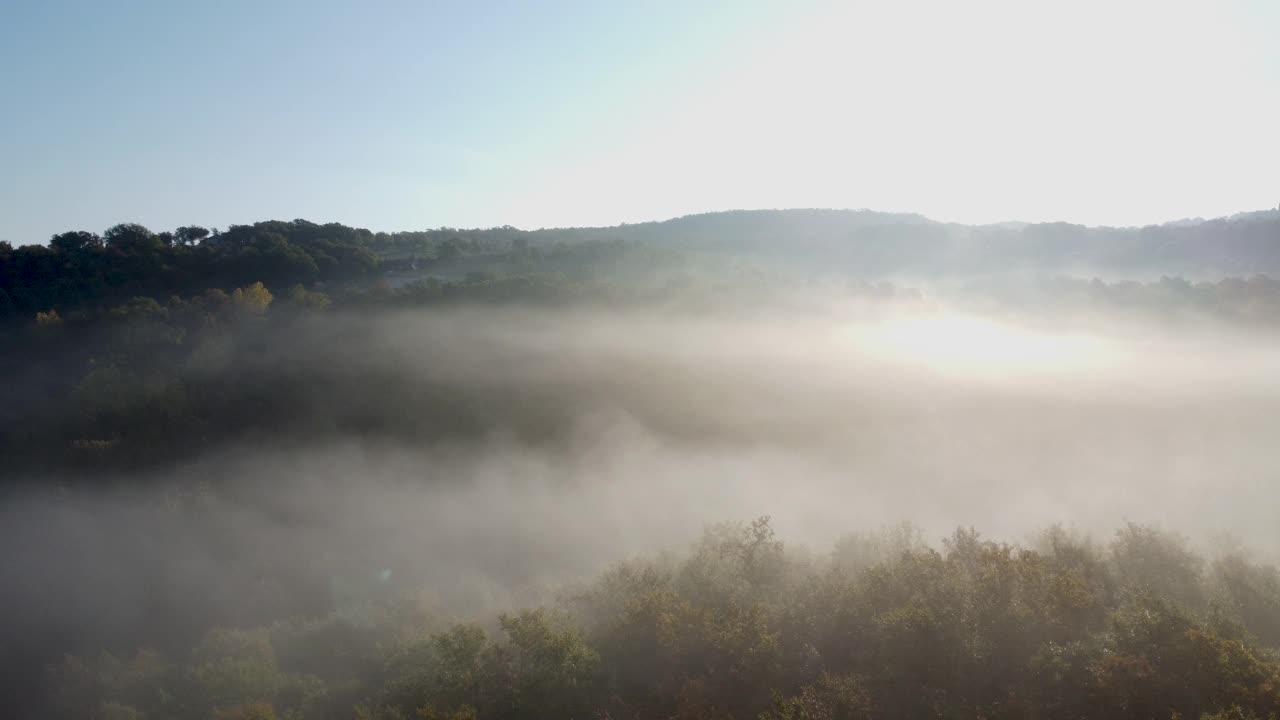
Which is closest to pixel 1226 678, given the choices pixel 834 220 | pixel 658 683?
pixel 658 683

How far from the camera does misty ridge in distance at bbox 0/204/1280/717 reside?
1082 centimetres

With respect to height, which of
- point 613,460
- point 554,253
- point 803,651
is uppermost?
point 554,253

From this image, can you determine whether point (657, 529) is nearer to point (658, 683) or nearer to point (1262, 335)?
point (658, 683)

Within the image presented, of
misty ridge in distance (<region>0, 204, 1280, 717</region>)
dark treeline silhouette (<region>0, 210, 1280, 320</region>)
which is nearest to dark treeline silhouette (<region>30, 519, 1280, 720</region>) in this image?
misty ridge in distance (<region>0, 204, 1280, 717</region>)

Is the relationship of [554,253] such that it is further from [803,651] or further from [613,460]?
[803,651]

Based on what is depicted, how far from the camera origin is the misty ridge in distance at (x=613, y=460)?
35.5 feet

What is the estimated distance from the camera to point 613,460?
78.6ft

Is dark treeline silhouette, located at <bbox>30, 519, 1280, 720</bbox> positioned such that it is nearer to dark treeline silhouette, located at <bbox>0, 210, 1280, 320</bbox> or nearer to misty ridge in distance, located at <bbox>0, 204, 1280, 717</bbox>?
misty ridge in distance, located at <bbox>0, 204, 1280, 717</bbox>

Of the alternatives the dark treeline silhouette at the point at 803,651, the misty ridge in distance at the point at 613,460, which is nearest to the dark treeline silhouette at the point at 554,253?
the misty ridge in distance at the point at 613,460

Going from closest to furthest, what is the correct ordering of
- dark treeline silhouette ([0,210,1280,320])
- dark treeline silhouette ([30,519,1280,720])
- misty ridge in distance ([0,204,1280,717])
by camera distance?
dark treeline silhouette ([30,519,1280,720]) < misty ridge in distance ([0,204,1280,717]) < dark treeline silhouette ([0,210,1280,320])

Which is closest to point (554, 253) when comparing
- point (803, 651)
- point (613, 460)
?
point (613, 460)

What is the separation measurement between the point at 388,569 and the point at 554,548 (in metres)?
4.06

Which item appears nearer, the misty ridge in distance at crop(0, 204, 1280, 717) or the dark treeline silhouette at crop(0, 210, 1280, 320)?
the misty ridge in distance at crop(0, 204, 1280, 717)

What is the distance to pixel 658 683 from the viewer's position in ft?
31.6
